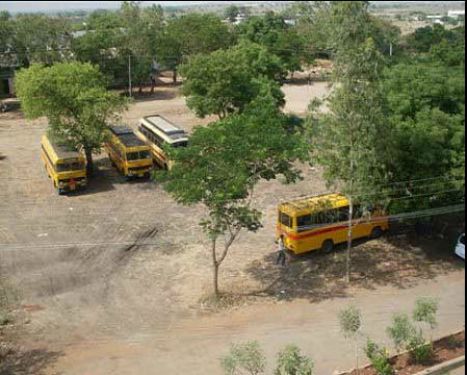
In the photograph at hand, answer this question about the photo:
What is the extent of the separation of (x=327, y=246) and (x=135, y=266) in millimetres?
5623

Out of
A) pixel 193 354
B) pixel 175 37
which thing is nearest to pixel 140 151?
pixel 193 354

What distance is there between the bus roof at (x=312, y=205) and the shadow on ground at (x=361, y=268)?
58.8 inches

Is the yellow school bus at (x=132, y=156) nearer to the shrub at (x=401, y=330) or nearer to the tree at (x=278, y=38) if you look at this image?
the shrub at (x=401, y=330)

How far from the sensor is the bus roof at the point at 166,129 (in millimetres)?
24094

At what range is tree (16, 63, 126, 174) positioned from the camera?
2220 centimetres

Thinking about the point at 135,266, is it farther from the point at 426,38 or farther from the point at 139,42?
the point at 426,38

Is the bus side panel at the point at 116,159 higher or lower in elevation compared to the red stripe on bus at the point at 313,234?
lower

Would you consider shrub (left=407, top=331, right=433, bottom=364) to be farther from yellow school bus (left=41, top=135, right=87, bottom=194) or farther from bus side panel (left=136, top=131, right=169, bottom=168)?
yellow school bus (left=41, top=135, right=87, bottom=194)

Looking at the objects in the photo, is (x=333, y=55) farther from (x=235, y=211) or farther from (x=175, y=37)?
(x=175, y=37)

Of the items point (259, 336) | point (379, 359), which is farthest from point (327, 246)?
point (379, 359)

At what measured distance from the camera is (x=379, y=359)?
11.0 meters

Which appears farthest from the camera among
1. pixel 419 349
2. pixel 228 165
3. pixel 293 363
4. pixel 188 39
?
pixel 188 39

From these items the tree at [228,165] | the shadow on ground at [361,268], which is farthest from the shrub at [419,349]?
the tree at [228,165]

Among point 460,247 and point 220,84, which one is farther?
point 220,84
